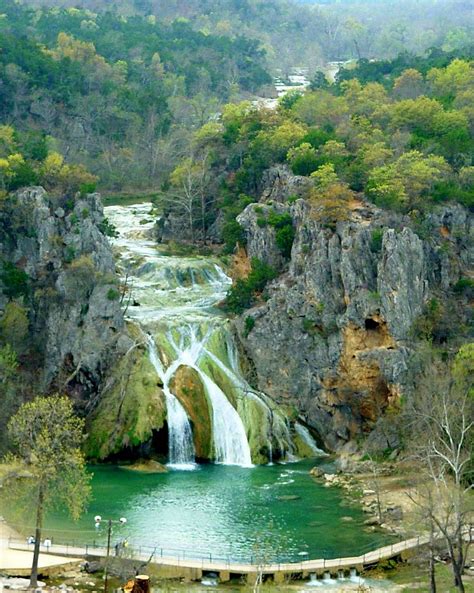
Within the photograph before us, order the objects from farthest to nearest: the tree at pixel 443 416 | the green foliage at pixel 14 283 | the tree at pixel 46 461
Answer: the green foliage at pixel 14 283
the tree at pixel 443 416
the tree at pixel 46 461

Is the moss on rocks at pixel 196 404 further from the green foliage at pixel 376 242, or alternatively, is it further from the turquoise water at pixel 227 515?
the green foliage at pixel 376 242

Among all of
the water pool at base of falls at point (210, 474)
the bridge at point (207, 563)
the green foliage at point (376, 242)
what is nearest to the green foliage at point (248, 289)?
the water pool at base of falls at point (210, 474)

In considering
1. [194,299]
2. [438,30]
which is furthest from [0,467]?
[438,30]

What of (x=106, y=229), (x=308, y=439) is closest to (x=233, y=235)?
(x=106, y=229)

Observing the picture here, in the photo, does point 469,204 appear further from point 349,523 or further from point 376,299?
point 349,523

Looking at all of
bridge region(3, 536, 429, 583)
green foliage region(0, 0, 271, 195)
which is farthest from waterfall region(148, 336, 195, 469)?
green foliage region(0, 0, 271, 195)

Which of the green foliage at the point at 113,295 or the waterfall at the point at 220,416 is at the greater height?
the green foliage at the point at 113,295
